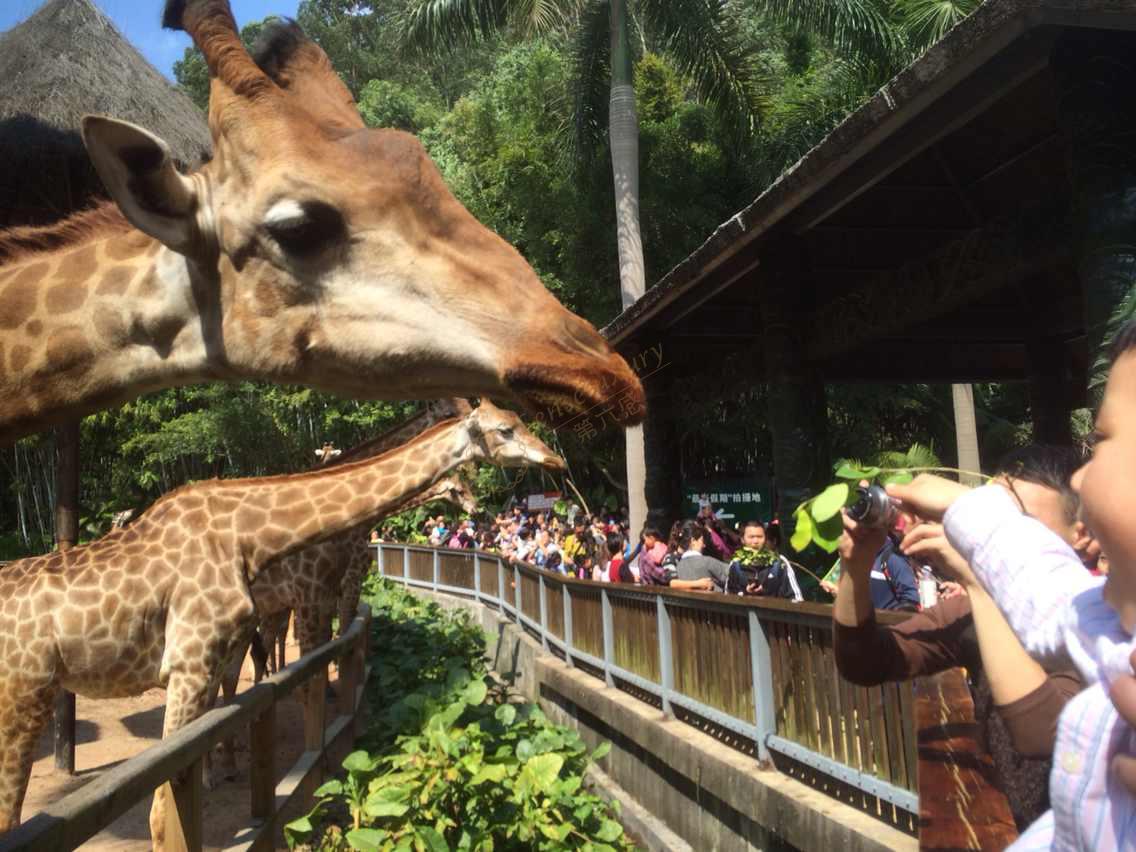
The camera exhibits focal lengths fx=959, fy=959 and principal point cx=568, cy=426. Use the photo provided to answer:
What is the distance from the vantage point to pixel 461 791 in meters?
5.20

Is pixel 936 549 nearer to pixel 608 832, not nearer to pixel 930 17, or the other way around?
pixel 608 832

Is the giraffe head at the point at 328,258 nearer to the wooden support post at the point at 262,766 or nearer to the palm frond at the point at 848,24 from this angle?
the wooden support post at the point at 262,766

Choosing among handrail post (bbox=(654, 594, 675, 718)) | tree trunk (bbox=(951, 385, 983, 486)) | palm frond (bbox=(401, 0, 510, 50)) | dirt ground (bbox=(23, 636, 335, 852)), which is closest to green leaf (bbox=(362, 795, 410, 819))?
dirt ground (bbox=(23, 636, 335, 852))

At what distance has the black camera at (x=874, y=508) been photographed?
83.4 inches

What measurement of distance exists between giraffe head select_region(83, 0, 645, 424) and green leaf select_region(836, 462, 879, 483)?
1.99ft

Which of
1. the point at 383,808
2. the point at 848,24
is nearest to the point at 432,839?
the point at 383,808

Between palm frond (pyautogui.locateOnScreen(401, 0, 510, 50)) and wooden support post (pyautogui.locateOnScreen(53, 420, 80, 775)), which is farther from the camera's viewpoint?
palm frond (pyautogui.locateOnScreen(401, 0, 510, 50))

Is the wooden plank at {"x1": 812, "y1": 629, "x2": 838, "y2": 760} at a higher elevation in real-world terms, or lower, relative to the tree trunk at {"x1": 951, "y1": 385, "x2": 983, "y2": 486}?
lower

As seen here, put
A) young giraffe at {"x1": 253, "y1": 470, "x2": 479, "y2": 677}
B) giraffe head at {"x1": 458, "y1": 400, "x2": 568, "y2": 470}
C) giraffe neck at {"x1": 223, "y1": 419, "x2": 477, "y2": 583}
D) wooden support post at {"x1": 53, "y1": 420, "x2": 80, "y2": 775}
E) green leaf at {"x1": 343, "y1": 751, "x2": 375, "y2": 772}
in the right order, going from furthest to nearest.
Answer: wooden support post at {"x1": 53, "y1": 420, "x2": 80, "y2": 775} → giraffe head at {"x1": 458, "y1": 400, "x2": 568, "y2": 470} → young giraffe at {"x1": 253, "y1": 470, "x2": 479, "y2": 677} → giraffe neck at {"x1": 223, "y1": 419, "x2": 477, "y2": 583} → green leaf at {"x1": 343, "y1": 751, "x2": 375, "y2": 772}

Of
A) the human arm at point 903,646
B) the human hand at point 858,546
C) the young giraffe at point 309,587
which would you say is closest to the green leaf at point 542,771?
the human arm at point 903,646

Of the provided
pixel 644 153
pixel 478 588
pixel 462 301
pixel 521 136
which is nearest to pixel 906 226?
pixel 462 301

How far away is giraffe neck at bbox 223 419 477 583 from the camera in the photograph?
5582 mm

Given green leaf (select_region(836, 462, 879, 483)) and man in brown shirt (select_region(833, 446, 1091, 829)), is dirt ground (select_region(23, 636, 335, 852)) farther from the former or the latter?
green leaf (select_region(836, 462, 879, 483))

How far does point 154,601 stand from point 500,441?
15.3ft
